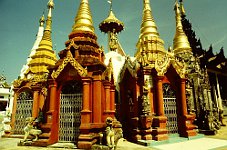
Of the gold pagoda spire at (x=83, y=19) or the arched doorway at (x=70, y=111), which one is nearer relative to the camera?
the arched doorway at (x=70, y=111)

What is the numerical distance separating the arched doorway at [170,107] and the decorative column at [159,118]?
3.26 feet

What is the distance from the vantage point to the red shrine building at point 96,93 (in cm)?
1131

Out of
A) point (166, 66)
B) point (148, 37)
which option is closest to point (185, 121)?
point (166, 66)

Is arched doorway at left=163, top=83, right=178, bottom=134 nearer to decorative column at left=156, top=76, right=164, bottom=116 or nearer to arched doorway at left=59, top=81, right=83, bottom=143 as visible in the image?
decorative column at left=156, top=76, right=164, bottom=116

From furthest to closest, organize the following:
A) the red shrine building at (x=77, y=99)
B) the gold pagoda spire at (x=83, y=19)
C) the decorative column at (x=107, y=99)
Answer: the gold pagoda spire at (x=83, y=19)
the decorative column at (x=107, y=99)
the red shrine building at (x=77, y=99)

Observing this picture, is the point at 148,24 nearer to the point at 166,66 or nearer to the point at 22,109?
the point at 166,66

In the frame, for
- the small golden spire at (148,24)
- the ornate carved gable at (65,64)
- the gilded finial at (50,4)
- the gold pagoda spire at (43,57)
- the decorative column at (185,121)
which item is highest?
the gilded finial at (50,4)

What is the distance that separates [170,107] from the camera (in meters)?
14.5

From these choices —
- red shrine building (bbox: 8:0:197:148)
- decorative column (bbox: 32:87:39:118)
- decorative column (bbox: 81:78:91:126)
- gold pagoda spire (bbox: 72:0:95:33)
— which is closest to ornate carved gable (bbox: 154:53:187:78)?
red shrine building (bbox: 8:0:197:148)

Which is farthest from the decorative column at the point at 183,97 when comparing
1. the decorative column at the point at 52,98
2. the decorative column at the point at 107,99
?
the decorative column at the point at 52,98

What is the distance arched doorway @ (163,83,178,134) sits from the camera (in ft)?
46.6

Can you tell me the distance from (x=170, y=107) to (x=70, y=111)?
288 inches

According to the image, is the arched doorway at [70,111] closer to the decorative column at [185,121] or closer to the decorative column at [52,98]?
the decorative column at [52,98]

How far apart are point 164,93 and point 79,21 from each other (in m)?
8.79
